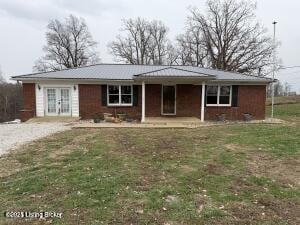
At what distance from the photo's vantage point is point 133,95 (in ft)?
55.2

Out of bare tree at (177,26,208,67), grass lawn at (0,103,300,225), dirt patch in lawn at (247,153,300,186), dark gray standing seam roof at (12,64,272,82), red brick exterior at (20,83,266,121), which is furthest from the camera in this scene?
bare tree at (177,26,208,67)

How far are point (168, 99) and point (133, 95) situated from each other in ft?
7.14

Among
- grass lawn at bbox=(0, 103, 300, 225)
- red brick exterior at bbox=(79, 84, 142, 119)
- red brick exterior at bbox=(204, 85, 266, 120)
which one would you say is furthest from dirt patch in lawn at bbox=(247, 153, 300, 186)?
red brick exterior at bbox=(79, 84, 142, 119)

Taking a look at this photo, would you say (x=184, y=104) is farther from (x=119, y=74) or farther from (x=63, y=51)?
(x=63, y=51)

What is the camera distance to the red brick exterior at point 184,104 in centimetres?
1661

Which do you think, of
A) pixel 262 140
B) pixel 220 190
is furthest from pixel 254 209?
pixel 262 140

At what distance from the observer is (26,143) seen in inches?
360

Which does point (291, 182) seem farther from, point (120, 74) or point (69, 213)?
point (120, 74)

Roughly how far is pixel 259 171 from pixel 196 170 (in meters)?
1.31

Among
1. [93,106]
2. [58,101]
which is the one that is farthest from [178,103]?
[58,101]

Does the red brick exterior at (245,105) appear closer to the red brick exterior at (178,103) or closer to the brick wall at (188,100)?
the red brick exterior at (178,103)

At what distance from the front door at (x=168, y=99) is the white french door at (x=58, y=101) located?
5594 millimetres

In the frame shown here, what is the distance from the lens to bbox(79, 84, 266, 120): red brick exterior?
54.5 feet

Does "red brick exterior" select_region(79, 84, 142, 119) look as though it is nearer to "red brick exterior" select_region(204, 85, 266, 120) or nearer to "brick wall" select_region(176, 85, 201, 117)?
"brick wall" select_region(176, 85, 201, 117)
